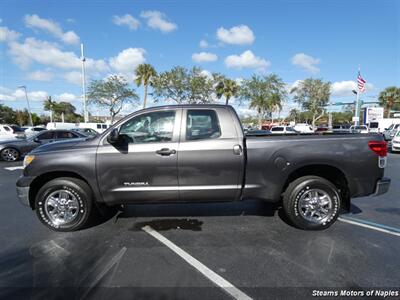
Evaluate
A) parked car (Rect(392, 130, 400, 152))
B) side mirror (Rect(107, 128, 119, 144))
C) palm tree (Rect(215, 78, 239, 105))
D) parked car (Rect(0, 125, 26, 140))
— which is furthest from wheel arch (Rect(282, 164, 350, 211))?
palm tree (Rect(215, 78, 239, 105))

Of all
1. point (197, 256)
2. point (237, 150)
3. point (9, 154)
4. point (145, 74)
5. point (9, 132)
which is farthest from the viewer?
point (145, 74)

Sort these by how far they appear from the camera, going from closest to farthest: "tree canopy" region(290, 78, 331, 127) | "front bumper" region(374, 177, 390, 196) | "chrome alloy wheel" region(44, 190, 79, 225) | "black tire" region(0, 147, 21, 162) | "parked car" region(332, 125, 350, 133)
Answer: "front bumper" region(374, 177, 390, 196) → "chrome alloy wheel" region(44, 190, 79, 225) → "parked car" region(332, 125, 350, 133) → "black tire" region(0, 147, 21, 162) → "tree canopy" region(290, 78, 331, 127)

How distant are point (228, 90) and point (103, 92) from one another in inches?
769

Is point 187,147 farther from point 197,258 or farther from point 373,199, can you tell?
point 373,199

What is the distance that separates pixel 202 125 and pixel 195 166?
0.65 meters

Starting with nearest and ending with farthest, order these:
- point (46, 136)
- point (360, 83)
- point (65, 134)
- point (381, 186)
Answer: point (381, 186)
point (46, 136)
point (65, 134)
point (360, 83)

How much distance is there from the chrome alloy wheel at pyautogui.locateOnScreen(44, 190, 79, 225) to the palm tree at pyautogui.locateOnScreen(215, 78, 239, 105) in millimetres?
34916

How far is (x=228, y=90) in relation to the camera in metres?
38.0

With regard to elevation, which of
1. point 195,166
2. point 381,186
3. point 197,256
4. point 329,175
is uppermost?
point 195,166

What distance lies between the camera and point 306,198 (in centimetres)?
376

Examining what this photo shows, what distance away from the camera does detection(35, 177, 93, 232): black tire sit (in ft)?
12.0

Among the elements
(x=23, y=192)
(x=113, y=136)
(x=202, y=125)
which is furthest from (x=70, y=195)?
(x=202, y=125)

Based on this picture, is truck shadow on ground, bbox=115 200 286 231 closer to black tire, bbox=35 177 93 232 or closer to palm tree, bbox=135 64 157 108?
black tire, bbox=35 177 93 232

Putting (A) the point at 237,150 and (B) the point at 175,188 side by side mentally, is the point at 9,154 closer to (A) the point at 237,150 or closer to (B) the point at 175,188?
(B) the point at 175,188
